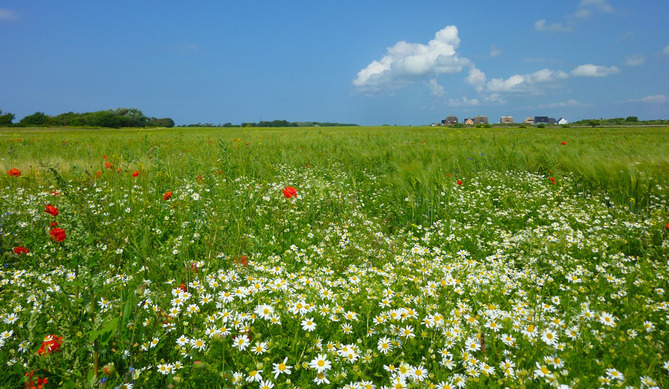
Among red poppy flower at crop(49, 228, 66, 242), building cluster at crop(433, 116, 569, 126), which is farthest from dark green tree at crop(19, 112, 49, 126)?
building cluster at crop(433, 116, 569, 126)

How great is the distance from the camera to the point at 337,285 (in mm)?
2957

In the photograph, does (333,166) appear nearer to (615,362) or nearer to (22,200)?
(22,200)

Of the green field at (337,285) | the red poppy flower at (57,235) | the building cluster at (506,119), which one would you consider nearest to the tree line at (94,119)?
the green field at (337,285)

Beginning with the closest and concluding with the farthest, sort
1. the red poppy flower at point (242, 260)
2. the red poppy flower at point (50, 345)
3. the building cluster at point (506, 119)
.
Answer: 1. the red poppy flower at point (50, 345)
2. the red poppy flower at point (242, 260)
3. the building cluster at point (506, 119)

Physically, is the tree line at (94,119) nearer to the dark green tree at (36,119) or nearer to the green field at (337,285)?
the dark green tree at (36,119)

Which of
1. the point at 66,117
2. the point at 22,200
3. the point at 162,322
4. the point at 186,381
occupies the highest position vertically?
the point at 66,117

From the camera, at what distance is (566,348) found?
2.11 metres

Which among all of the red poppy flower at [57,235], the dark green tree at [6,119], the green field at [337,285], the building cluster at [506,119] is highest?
the building cluster at [506,119]

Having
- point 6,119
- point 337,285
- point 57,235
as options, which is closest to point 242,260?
point 337,285

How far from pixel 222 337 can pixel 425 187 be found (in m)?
4.60

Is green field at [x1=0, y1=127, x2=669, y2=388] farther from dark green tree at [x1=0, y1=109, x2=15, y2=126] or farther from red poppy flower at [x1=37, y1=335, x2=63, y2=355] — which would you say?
dark green tree at [x1=0, y1=109, x2=15, y2=126]

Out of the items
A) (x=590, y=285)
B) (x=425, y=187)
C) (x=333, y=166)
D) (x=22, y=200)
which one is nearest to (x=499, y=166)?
(x=425, y=187)

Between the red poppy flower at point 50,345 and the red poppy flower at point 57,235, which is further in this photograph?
the red poppy flower at point 57,235

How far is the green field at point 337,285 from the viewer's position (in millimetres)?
1929
